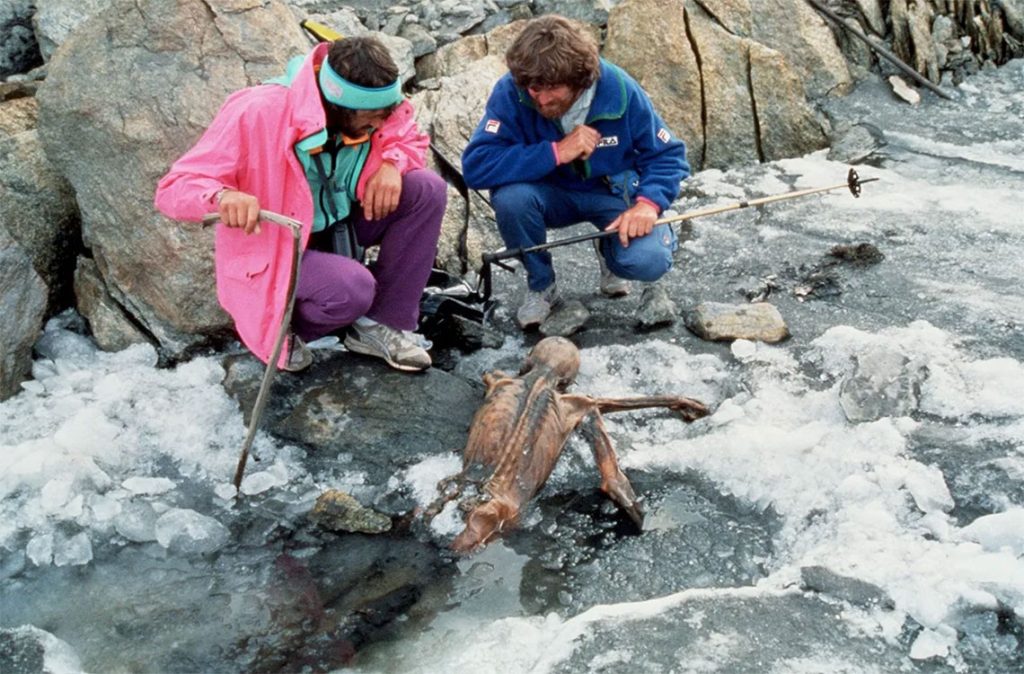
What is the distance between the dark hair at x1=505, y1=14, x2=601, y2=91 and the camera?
498 cm

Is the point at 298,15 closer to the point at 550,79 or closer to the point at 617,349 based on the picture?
the point at 550,79

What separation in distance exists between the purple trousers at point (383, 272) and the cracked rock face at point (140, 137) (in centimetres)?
95

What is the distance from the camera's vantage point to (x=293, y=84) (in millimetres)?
4484

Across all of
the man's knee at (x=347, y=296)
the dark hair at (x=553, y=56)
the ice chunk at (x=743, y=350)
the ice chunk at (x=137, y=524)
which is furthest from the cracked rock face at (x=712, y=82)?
the ice chunk at (x=137, y=524)

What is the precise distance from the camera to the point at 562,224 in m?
5.95

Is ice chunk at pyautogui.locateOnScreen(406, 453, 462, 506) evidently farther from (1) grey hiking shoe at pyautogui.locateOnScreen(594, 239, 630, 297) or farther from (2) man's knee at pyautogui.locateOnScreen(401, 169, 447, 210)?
(1) grey hiking shoe at pyautogui.locateOnScreen(594, 239, 630, 297)

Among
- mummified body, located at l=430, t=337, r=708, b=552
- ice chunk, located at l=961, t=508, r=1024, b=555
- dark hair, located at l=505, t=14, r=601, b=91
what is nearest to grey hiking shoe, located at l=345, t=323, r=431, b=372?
mummified body, located at l=430, t=337, r=708, b=552

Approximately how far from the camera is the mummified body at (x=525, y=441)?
421 cm

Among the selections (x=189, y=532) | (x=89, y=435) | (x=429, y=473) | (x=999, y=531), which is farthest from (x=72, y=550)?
(x=999, y=531)

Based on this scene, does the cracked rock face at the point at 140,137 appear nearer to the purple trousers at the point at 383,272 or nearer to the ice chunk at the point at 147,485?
the purple trousers at the point at 383,272

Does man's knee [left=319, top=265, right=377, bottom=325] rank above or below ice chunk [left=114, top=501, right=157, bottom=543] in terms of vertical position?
above

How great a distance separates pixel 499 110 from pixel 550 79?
0.57m

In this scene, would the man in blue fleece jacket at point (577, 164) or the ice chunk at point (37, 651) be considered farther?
the man in blue fleece jacket at point (577, 164)

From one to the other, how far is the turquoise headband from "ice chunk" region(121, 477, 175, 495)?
1.81 m
